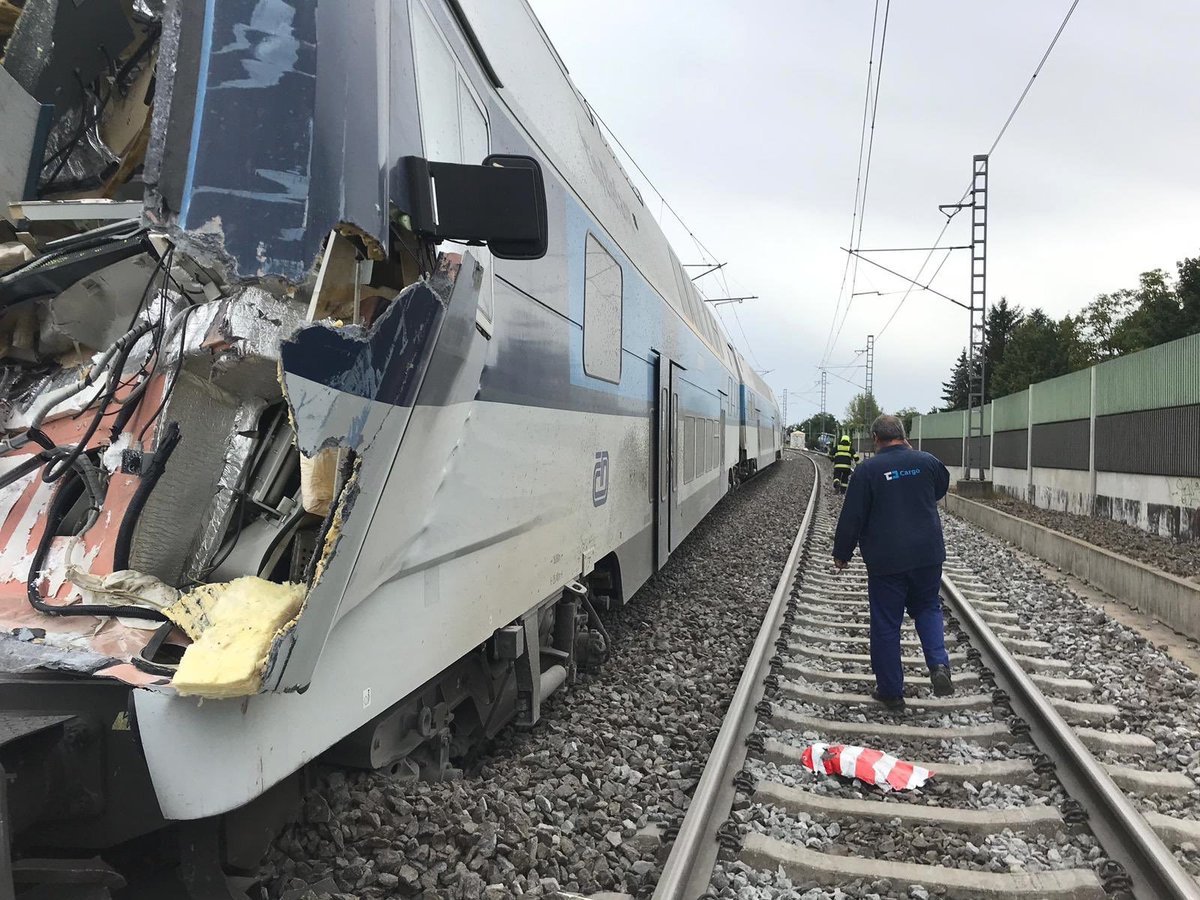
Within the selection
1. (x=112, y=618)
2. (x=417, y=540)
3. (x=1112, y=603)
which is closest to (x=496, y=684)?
(x=417, y=540)

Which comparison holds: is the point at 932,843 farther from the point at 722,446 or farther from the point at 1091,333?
the point at 1091,333

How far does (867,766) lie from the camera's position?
396 cm

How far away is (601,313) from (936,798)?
313 centimetres

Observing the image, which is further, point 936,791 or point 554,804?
point 936,791

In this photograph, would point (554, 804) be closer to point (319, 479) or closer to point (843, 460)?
point (319, 479)

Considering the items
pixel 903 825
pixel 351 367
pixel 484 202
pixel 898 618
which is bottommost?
pixel 903 825

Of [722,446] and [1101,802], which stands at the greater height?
[722,446]

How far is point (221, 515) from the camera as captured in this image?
222cm

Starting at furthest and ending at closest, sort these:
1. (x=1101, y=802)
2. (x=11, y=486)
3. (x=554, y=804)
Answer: (x=554, y=804) < (x=1101, y=802) < (x=11, y=486)

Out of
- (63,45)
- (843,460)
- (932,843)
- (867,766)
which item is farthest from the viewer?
(843,460)

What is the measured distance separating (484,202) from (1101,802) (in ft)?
11.8

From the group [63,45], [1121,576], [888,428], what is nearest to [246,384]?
[63,45]

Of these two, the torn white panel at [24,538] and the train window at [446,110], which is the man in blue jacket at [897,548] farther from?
the torn white panel at [24,538]

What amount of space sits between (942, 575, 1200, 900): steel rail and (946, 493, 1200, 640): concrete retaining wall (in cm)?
282
